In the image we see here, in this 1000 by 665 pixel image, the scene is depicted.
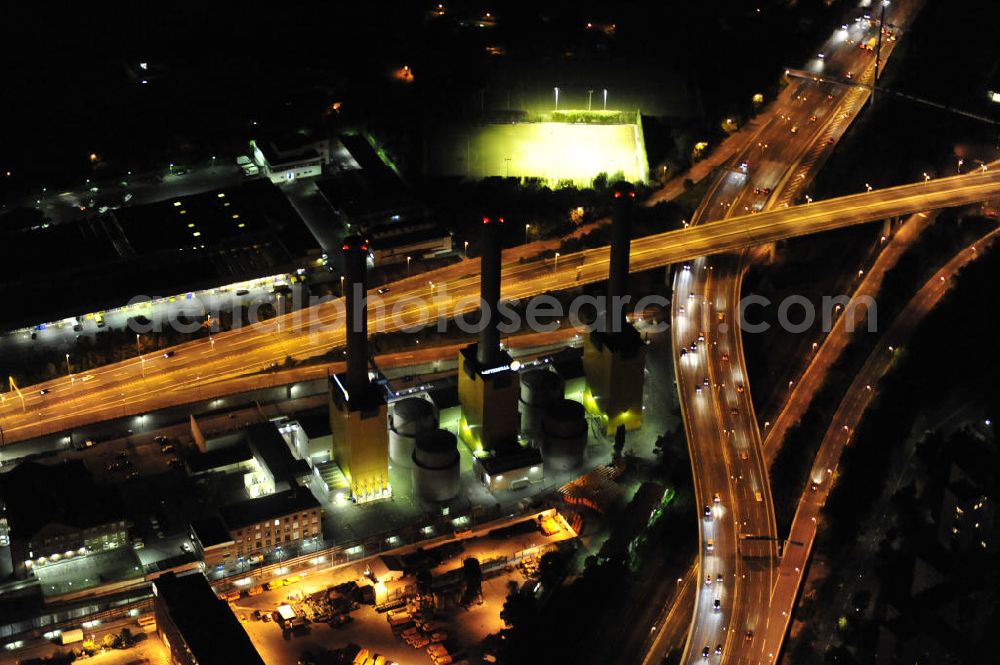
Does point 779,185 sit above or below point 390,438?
above

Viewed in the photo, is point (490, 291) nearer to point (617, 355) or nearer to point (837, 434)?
point (617, 355)

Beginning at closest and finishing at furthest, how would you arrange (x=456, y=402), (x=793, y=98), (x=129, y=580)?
(x=129, y=580)
(x=456, y=402)
(x=793, y=98)

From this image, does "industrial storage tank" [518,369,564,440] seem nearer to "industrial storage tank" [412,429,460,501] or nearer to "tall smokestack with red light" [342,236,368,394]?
"industrial storage tank" [412,429,460,501]

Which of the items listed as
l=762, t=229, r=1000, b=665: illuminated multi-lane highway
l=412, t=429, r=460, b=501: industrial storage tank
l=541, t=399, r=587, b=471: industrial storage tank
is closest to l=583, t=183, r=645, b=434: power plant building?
l=541, t=399, r=587, b=471: industrial storage tank

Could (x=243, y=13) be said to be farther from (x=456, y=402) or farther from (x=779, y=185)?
(x=456, y=402)

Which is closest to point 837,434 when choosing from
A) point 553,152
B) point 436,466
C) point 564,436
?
point 564,436

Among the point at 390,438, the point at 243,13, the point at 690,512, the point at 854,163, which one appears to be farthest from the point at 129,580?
the point at 243,13
